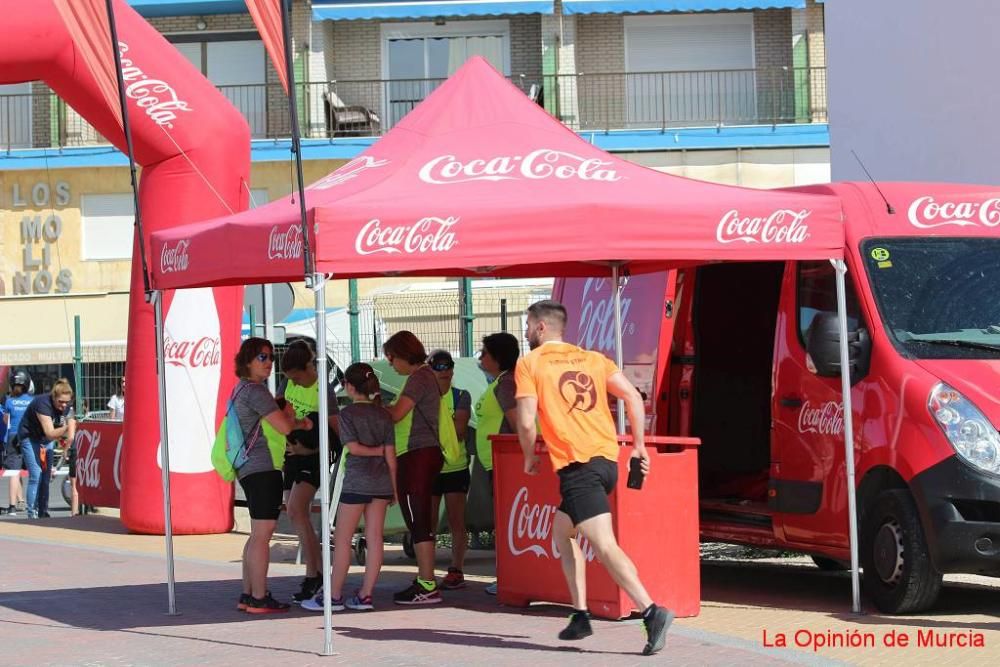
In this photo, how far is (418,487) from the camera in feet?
33.6

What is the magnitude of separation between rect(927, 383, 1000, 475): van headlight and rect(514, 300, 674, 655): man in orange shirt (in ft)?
5.74

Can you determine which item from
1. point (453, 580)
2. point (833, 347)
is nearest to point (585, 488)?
point (833, 347)

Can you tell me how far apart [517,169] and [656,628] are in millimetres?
2994

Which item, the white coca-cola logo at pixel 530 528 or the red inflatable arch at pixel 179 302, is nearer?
the white coca-cola logo at pixel 530 528

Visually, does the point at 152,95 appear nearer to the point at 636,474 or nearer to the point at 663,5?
the point at 636,474

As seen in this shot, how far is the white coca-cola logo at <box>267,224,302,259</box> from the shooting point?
28.6 feet

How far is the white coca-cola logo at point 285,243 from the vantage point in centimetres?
870

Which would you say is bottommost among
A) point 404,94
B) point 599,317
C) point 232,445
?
point 232,445

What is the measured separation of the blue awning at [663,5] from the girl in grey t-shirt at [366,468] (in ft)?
74.7

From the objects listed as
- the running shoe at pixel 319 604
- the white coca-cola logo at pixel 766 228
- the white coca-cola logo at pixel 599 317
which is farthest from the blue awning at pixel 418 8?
the white coca-cola logo at pixel 766 228

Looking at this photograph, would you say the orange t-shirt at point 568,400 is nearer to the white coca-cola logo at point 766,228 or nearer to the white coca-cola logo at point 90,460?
the white coca-cola logo at point 766,228
